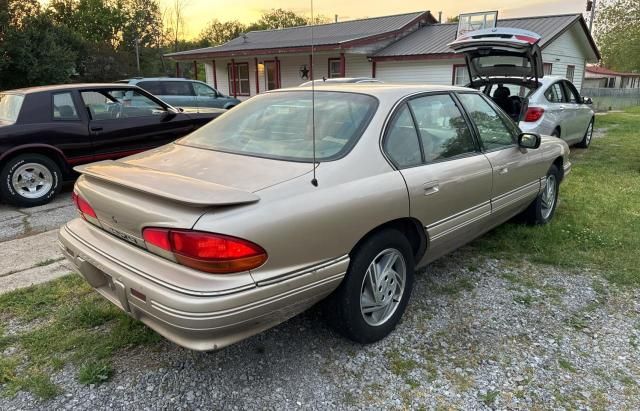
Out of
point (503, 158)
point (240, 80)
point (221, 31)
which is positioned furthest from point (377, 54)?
point (221, 31)

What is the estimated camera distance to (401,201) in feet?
9.28

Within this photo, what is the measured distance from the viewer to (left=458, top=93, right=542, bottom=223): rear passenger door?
3.80 meters

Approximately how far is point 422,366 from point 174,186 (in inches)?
68.0

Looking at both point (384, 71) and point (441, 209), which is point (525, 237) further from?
point (384, 71)

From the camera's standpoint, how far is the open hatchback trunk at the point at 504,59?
6.24m

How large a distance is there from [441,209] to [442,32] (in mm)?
18071

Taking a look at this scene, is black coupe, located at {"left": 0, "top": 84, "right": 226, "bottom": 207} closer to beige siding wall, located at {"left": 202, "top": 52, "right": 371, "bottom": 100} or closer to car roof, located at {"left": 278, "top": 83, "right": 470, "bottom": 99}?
car roof, located at {"left": 278, "top": 83, "right": 470, "bottom": 99}

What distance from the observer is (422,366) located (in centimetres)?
278

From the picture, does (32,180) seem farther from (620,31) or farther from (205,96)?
(620,31)

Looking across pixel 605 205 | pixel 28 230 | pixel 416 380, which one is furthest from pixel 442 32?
pixel 416 380

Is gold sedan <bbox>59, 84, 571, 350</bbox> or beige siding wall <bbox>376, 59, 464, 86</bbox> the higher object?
beige siding wall <bbox>376, 59, 464, 86</bbox>

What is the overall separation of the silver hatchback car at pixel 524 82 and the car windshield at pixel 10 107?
5.88 metres

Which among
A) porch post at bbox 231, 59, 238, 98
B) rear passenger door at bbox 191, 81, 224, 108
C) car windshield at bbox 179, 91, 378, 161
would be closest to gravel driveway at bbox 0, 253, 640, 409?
car windshield at bbox 179, 91, 378, 161

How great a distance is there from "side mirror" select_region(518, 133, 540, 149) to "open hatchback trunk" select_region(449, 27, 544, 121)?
2670mm
